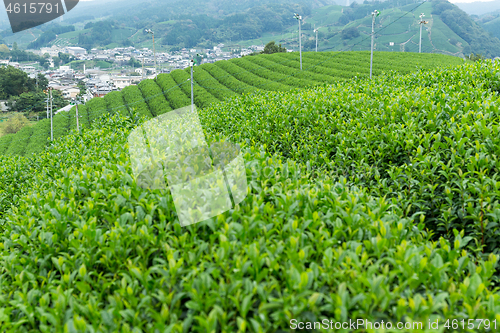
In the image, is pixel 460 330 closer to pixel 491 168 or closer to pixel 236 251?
pixel 236 251

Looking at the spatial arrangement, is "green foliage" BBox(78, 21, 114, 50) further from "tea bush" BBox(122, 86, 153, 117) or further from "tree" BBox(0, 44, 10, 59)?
"tea bush" BBox(122, 86, 153, 117)

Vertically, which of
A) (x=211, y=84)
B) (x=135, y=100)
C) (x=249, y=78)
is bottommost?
(x=135, y=100)

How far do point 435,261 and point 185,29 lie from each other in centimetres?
14866

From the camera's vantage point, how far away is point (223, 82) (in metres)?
30.8

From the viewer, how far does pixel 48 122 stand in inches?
1297

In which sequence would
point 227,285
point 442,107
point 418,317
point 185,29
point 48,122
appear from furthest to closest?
point 185,29 < point 48,122 < point 442,107 < point 227,285 < point 418,317

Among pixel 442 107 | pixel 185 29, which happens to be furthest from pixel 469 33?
pixel 442 107

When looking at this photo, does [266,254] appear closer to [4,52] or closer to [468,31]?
[468,31]

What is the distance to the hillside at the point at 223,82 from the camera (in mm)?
27078

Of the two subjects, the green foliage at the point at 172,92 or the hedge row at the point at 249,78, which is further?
the green foliage at the point at 172,92

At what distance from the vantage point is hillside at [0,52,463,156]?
27078 mm

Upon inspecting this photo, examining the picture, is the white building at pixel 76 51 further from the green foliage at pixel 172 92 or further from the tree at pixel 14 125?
the green foliage at pixel 172 92

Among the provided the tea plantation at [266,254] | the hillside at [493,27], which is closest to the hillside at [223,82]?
the tea plantation at [266,254]

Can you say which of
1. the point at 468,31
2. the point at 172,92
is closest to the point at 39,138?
the point at 172,92
